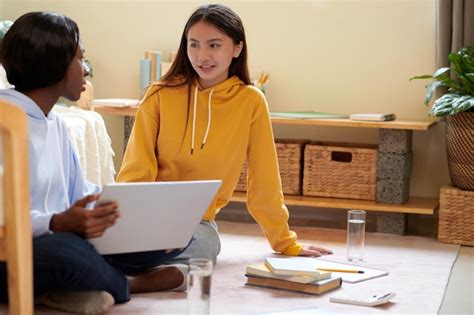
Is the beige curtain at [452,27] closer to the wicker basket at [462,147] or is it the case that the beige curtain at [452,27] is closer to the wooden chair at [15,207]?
the wicker basket at [462,147]

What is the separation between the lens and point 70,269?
80.8 inches

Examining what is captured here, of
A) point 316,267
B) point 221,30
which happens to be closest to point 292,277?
point 316,267

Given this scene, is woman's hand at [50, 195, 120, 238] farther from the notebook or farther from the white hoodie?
the notebook

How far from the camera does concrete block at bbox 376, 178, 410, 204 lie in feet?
11.4

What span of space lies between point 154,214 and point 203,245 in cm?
52

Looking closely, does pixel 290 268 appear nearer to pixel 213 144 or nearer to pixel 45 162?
pixel 213 144

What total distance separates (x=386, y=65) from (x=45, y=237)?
6.83 feet

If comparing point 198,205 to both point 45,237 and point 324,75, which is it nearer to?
point 45,237

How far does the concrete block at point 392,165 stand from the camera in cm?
349

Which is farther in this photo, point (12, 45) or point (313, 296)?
point (313, 296)

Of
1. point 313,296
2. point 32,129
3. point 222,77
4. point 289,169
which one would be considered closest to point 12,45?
point 32,129

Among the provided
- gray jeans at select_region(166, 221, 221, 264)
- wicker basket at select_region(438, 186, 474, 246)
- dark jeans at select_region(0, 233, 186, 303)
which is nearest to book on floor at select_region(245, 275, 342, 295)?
gray jeans at select_region(166, 221, 221, 264)

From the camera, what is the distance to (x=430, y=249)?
10.5 feet

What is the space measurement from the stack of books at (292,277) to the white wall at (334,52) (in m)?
1.40
